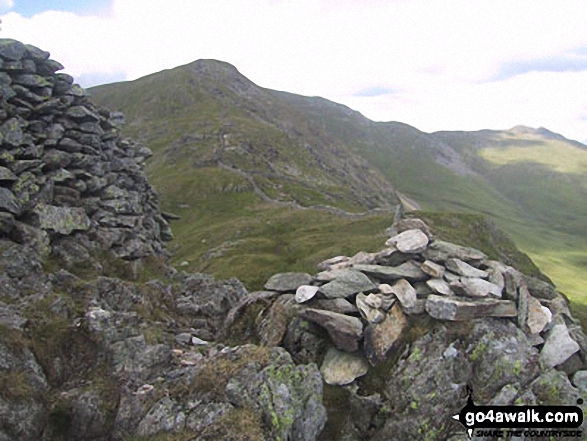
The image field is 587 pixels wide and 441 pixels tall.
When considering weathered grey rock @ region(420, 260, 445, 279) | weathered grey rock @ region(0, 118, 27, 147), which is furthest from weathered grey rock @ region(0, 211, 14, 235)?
weathered grey rock @ region(420, 260, 445, 279)

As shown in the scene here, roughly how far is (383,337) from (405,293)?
2486mm

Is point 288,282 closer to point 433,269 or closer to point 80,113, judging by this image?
point 433,269

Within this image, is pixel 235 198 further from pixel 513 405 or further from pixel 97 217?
pixel 513 405

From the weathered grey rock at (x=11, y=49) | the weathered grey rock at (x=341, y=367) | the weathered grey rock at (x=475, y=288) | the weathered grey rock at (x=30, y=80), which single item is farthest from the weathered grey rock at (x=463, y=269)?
the weathered grey rock at (x=11, y=49)

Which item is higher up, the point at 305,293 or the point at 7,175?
the point at 7,175

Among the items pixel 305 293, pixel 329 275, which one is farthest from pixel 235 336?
pixel 329 275

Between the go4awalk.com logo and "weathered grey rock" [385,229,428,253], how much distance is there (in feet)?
29.4

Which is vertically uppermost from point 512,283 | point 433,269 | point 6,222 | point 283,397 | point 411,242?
point 6,222

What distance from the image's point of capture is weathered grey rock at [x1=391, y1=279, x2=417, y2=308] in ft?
70.8

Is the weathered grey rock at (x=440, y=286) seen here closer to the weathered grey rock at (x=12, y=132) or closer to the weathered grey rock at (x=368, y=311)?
the weathered grey rock at (x=368, y=311)

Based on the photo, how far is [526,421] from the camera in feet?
57.0

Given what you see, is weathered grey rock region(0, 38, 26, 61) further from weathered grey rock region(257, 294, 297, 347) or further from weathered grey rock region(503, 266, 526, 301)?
weathered grey rock region(503, 266, 526, 301)

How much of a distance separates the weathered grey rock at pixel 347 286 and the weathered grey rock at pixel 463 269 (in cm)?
431

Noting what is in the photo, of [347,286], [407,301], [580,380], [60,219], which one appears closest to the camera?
[580,380]
